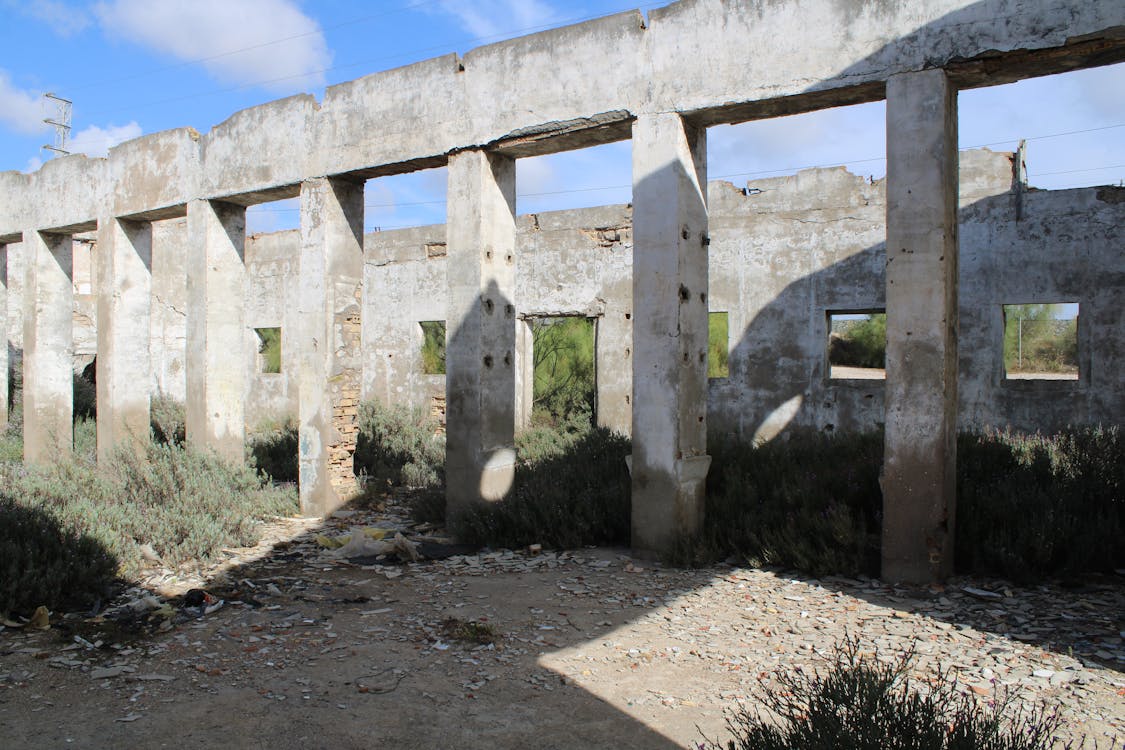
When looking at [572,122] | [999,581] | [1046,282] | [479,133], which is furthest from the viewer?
[1046,282]

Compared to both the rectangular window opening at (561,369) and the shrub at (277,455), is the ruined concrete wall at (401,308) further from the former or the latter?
the shrub at (277,455)

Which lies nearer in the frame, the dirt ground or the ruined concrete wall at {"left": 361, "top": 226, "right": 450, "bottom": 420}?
the dirt ground

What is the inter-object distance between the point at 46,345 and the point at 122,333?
2.12 m

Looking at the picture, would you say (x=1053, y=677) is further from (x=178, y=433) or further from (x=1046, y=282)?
(x=178, y=433)

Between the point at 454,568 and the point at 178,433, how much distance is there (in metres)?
8.34

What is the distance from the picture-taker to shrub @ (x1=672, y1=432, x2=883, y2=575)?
5730 millimetres

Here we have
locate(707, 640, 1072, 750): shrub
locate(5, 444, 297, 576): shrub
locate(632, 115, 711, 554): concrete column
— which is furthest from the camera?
locate(5, 444, 297, 576): shrub

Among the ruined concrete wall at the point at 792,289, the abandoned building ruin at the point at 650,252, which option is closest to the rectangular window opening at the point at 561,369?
the abandoned building ruin at the point at 650,252

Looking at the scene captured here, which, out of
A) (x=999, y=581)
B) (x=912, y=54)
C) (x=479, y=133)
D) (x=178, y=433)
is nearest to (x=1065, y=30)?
(x=912, y=54)

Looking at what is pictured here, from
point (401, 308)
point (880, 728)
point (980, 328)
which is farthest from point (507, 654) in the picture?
point (401, 308)

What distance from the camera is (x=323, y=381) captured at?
857 cm

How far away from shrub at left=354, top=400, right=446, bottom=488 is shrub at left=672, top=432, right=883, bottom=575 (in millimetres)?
3516

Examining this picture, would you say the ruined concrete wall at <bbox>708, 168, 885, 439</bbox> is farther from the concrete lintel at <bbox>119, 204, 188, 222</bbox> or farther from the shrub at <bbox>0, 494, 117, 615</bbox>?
the shrub at <bbox>0, 494, 117, 615</bbox>

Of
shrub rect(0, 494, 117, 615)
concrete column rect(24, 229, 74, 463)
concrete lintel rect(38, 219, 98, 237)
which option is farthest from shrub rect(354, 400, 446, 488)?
concrete lintel rect(38, 219, 98, 237)
